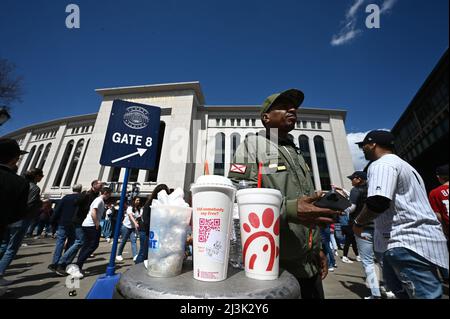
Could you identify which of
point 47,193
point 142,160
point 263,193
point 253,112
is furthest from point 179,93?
point 263,193

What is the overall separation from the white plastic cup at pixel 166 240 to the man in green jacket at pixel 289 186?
34 centimetres

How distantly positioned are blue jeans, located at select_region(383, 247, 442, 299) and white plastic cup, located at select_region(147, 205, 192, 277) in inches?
34.1

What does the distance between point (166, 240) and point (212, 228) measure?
0.50 feet

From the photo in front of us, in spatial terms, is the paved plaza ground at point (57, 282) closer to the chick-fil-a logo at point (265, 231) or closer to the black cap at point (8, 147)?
the black cap at point (8, 147)

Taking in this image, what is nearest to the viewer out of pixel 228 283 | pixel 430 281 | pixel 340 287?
pixel 228 283

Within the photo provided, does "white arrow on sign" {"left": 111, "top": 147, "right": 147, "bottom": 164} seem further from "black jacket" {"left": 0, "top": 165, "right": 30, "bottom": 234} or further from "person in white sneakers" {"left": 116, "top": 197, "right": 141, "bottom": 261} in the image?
"person in white sneakers" {"left": 116, "top": 197, "right": 141, "bottom": 261}

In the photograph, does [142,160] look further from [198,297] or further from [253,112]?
[253,112]

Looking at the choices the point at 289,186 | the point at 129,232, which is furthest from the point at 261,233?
the point at 129,232

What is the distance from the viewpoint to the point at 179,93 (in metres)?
22.4

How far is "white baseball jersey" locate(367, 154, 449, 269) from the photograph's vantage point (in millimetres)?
869

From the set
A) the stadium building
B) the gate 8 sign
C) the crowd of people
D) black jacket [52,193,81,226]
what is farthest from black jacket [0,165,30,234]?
the stadium building

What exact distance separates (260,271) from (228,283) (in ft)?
0.35

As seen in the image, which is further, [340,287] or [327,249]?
[327,249]
